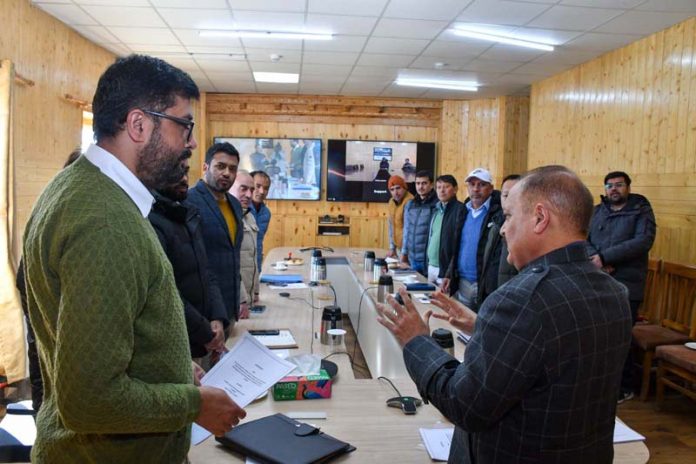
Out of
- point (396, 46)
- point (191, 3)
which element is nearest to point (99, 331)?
point (191, 3)

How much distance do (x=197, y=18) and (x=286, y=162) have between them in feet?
12.0

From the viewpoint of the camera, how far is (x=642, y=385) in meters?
3.71

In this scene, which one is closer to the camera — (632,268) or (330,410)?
(330,410)

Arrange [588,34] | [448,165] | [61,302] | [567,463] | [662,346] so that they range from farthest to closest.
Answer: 1. [448,165]
2. [588,34]
3. [662,346]
4. [567,463]
5. [61,302]

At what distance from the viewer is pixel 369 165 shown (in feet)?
26.7

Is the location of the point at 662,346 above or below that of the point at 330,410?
below

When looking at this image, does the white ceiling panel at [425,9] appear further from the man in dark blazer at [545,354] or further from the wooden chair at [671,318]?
the man in dark blazer at [545,354]

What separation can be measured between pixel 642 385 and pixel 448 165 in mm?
4945

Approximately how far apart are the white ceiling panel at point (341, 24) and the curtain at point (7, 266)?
2.45 meters

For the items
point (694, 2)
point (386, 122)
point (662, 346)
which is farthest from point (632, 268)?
point (386, 122)

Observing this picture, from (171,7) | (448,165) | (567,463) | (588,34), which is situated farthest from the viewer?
(448,165)

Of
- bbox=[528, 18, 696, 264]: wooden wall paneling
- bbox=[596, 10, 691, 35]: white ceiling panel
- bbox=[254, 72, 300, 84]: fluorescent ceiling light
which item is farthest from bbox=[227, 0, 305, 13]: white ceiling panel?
bbox=[528, 18, 696, 264]: wooden wall paneling

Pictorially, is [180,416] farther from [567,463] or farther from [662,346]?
[662,346]

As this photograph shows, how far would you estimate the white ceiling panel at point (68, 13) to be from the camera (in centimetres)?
429
